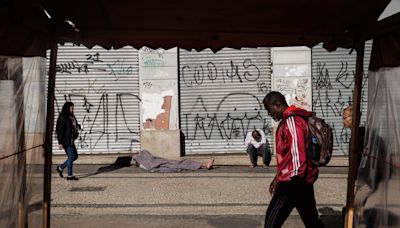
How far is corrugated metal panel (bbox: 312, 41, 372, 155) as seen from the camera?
13273 millimetres

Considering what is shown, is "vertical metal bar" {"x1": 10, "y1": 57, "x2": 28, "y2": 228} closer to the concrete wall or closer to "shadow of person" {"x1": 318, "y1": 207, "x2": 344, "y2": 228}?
"shadow of person" {"x1": 318, "y1": 207, "x2": 344, "y2": 228}

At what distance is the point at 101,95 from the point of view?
1333 cm

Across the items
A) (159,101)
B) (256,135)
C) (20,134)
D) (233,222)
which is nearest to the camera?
(20,134)

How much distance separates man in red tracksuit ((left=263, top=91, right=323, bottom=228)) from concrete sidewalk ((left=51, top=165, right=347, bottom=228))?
2.15 meters

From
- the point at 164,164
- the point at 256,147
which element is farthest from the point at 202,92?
the point at 164,164

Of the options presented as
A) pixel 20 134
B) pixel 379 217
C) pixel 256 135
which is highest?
pixel 20 134

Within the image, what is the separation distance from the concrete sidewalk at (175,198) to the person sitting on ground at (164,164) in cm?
26

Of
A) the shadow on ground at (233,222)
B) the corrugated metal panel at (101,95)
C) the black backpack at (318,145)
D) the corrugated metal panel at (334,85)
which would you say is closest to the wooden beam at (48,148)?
the black backpack at (318,145)

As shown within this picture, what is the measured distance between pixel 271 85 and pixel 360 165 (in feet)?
30.0

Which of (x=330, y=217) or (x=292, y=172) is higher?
(x=292, y=172)

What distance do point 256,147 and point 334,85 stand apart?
9.68 feet

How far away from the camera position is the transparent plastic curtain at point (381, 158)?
359cm

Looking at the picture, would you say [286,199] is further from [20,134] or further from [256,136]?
[256,136]

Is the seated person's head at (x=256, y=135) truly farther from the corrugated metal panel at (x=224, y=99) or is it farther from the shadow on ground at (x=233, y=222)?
the shadow on ground at (x=233, y=222)
